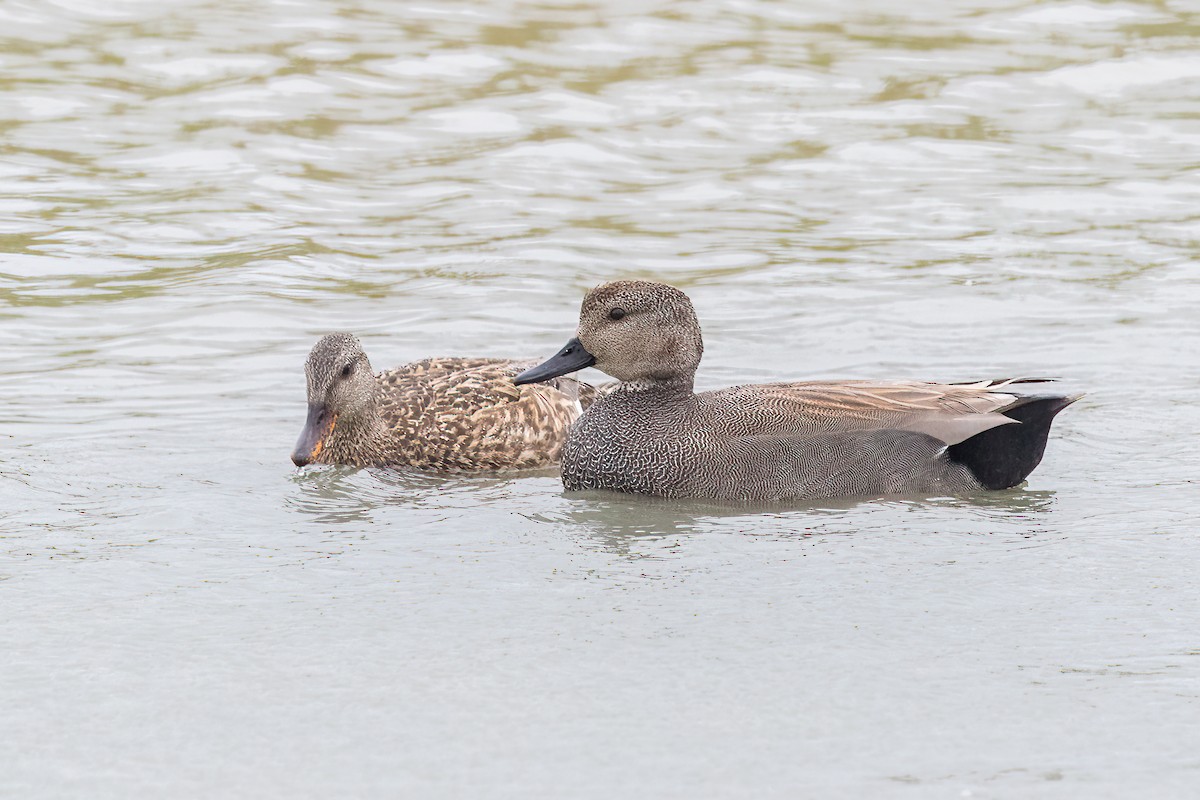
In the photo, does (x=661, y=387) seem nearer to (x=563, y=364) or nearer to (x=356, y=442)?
(x=563, y=364)

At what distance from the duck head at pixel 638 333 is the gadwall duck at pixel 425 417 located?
759mm

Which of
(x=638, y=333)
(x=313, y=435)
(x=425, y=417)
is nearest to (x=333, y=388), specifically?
(x=313, y=435)

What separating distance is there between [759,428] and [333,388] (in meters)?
1.96

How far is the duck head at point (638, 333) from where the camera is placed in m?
7.48

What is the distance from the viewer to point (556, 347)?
1015 centimetres

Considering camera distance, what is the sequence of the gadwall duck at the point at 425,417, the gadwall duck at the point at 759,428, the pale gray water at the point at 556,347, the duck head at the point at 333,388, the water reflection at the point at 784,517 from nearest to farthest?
the pale gray water at the point at 556,347
the water reflection at the point at 784,517
the gadwall duck at the point at 759,428
the duck head at the point at 333,388
the gadwall duck at the point at 425,417

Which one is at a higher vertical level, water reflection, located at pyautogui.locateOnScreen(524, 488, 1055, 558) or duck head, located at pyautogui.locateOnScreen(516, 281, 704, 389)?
duck head, located at pyautogui.locateOnScreen(516, 281, 704, 389)

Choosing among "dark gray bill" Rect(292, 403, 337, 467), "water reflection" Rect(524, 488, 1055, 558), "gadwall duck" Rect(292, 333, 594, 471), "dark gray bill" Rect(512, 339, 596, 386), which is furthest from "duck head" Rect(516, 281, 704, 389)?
"dark gray bill" Rect(292, 403, 337, 467)

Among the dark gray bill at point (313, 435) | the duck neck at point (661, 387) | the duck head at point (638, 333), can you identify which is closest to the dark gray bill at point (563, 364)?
the duck head at point (638, 333)

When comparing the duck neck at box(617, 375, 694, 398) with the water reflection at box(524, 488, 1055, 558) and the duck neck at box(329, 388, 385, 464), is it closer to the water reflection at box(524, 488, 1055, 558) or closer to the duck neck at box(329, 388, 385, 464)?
the water reflection at box(524, 488, 1055, 558)

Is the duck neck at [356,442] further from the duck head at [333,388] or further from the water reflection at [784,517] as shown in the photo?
the water reflection at [784,517]

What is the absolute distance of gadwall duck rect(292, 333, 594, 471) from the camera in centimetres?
802

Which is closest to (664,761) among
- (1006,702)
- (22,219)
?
(1006,702)

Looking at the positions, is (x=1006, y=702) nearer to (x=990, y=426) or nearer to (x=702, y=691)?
(x=702, y=691)
